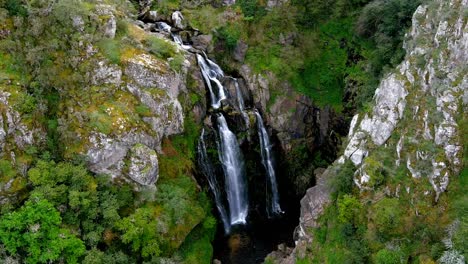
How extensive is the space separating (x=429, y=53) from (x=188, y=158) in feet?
55.7

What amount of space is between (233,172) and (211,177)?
2.05 metres

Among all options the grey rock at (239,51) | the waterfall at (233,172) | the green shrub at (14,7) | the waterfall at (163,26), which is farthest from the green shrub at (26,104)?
the grey rock at (239,51)

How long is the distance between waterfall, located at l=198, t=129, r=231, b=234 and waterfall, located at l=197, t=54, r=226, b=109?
10.2ft

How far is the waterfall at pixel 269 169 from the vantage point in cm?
3444

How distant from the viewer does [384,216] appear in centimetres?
2291

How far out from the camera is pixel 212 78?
3322 cm

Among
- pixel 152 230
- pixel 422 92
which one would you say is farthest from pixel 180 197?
pixel 422 92

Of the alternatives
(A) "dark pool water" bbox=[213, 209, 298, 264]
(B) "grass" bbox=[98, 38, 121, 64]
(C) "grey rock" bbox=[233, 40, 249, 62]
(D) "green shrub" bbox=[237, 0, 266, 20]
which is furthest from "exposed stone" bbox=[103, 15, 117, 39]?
(A) "dark pool water" bbox=[213, 209, 298, 264]

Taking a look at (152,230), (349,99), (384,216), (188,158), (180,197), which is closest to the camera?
(384,216)

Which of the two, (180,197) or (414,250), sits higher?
(414,250)

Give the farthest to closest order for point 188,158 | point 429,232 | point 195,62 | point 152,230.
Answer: point 195,62 < point 188,158 < point 152,230 < point 429,232

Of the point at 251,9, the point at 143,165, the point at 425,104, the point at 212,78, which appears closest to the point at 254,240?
the point at 143,165

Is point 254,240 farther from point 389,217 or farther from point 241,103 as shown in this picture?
point 389,217

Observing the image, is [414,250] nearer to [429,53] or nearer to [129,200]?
[429,53]
